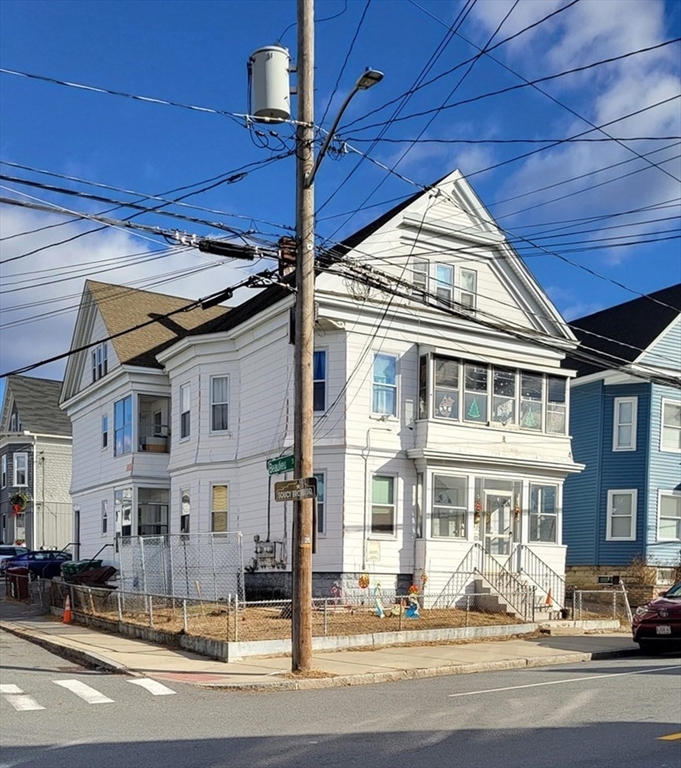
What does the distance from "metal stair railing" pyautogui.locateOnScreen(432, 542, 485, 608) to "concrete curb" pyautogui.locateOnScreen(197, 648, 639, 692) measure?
18.5 feet

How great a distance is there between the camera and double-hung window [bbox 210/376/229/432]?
27172 mm

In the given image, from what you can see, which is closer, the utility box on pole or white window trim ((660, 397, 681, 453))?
the utility box on pole

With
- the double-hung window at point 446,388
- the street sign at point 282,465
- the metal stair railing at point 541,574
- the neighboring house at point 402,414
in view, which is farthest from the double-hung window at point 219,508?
the street sign at point 282,465

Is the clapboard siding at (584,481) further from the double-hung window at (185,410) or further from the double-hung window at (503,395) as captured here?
the double-hung window at (185,410)

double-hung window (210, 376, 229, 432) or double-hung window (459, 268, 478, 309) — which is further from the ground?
double-hung window (459, 268, 478, 309)

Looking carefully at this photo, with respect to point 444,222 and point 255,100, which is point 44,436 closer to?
point 444,222

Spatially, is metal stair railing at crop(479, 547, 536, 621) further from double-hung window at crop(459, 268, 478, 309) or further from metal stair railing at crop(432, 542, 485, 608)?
double-hung window at crop(459, 268, 478, 309)

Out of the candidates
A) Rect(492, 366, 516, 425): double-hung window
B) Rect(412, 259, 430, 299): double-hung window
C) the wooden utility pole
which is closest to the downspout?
Rect(492, 366, 516, 425): double-hung window

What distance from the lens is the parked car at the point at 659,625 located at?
17.5m

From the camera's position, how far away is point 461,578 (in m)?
23.9

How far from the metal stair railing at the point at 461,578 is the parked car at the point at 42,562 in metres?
18.0

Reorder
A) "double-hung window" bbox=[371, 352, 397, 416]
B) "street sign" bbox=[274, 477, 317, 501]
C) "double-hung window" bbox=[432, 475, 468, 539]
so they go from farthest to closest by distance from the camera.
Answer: "double-hung window" bbox=[432, 475, 468, 539] < "double-hung window" bbox=[371, 352, 397, 416] < "street sign" bbox=[274, 477, 317, 501]

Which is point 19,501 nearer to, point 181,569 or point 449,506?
point 181,569

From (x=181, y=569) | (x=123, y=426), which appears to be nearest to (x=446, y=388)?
(x=181, y=569)
